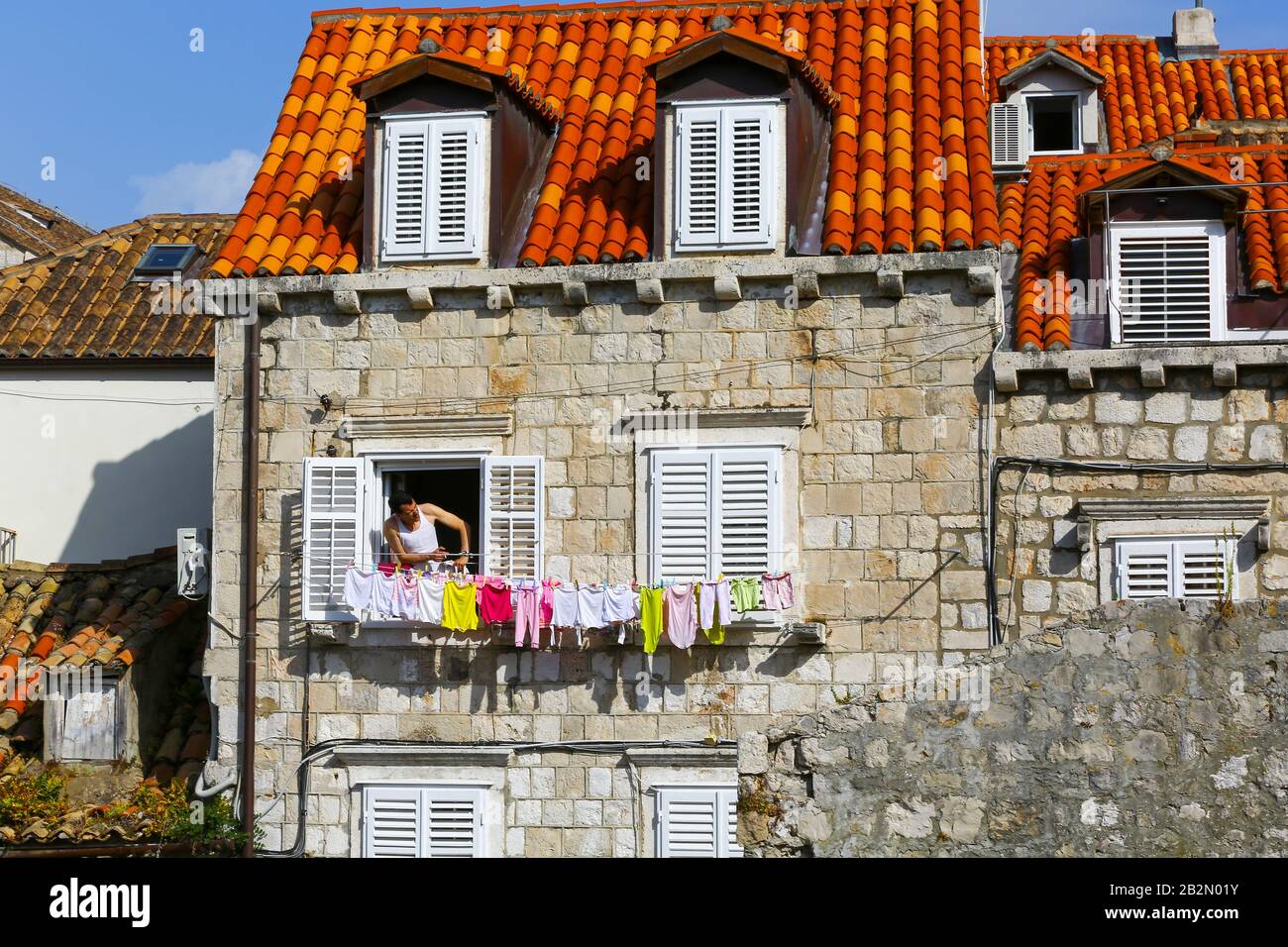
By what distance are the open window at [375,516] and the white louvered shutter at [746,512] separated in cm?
151

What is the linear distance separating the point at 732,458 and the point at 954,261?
2390 mm

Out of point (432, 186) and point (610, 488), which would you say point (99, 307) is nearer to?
point (432, 186)

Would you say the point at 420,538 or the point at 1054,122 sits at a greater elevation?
the point at 1054,122

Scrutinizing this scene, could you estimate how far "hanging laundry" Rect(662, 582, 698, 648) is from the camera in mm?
14516

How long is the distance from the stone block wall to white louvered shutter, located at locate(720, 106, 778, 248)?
2.52 meters

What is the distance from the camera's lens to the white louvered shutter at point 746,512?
14789 mm

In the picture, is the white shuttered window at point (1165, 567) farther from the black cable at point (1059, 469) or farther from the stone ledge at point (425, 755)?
the stone ledge at point (425, 755)

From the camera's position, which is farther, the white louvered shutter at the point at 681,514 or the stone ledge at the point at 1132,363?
the white louvered shutter at the point at 681,514

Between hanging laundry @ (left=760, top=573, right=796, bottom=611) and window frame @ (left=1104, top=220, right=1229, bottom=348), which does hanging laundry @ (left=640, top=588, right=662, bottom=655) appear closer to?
hanging laundry @ (left=760, top=573, right=796, bottom=611)

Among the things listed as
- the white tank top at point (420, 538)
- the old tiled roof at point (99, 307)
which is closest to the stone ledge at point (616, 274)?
the white tank top at point (420, 538)

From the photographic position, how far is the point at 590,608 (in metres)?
14.7

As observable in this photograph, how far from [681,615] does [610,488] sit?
4.35 feet

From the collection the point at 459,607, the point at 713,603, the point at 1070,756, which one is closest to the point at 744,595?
the point at 713,603

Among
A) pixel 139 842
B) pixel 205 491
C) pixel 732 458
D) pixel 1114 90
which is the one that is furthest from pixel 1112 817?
pixel 1114 90
